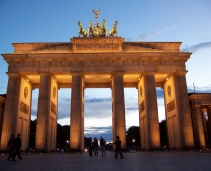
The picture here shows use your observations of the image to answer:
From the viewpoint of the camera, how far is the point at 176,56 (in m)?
41.2

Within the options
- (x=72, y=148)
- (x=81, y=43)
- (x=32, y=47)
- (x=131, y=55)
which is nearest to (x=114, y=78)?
(x=131, y=55)

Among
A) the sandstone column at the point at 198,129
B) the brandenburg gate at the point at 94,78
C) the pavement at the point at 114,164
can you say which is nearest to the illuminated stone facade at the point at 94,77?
the brandenburg gate at the point at 94,78

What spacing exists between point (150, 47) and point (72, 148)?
73.8 ft

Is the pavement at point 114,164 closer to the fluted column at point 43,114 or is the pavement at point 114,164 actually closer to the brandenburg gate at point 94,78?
the fluted column at point 43,114

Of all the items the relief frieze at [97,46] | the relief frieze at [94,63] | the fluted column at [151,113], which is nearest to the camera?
the fluted column at [151,113]

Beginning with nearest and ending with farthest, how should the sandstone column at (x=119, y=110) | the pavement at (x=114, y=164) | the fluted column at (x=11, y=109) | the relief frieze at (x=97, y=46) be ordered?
1. the pavement at (x=114, y=164)
2. the fluted column at (x=11, y=109)
3. the sandstone column at (x=119, y=110)
4. the relief frieze at (x=97, y=46)

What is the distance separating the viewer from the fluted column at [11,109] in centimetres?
3712

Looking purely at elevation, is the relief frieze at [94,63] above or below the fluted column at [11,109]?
above

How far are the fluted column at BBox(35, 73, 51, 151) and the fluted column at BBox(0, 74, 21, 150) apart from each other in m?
3.91

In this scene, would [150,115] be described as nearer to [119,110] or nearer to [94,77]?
[119,110]

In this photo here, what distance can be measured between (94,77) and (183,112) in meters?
17.2

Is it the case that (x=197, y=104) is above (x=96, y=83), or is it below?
below

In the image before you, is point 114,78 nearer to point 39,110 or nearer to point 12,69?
point 39,110

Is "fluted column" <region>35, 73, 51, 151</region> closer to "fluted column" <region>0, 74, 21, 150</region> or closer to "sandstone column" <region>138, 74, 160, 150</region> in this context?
"fluted column" <region>0, 74, 21, 150</region>
